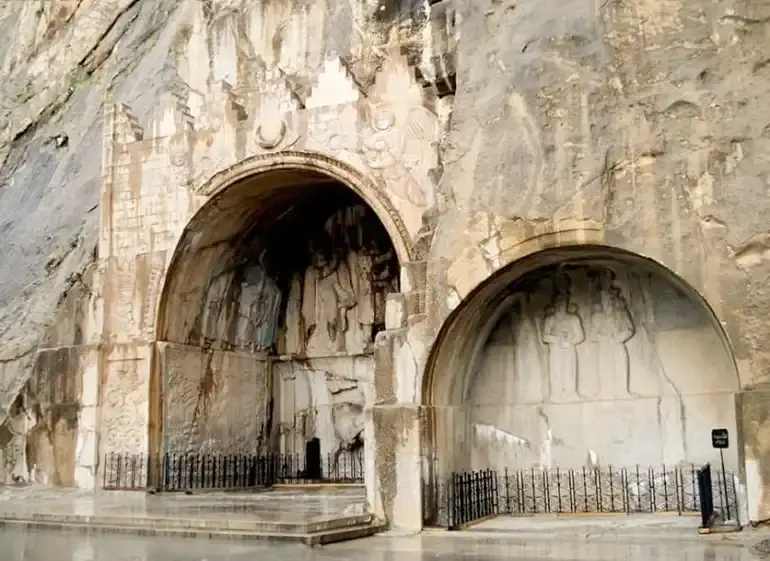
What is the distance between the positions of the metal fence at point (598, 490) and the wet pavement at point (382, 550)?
7.29ft

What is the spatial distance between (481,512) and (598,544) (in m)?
3.18

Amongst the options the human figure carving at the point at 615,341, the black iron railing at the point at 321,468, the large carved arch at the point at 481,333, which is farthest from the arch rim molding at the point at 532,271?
the black iron railing at the point at 321,468

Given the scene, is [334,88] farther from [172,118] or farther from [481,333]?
[481,333]

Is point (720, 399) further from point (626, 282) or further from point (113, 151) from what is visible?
point (113, 151)

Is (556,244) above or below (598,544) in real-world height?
above

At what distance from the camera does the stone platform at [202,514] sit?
431 inches

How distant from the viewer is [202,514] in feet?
40.5

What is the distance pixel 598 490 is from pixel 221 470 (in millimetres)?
7500

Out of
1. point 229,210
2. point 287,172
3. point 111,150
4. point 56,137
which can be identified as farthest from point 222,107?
point 56,137

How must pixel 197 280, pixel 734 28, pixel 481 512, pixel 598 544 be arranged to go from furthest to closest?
pixel 197 280
pixel 481 512
pixel 734 28
pixel 598 544

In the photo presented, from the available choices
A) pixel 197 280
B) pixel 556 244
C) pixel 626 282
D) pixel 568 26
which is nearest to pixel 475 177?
pixel 556 244

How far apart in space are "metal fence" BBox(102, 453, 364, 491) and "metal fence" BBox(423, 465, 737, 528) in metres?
5.17

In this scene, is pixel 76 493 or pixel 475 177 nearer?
pixel 475 177

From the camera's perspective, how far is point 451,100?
1446cm
